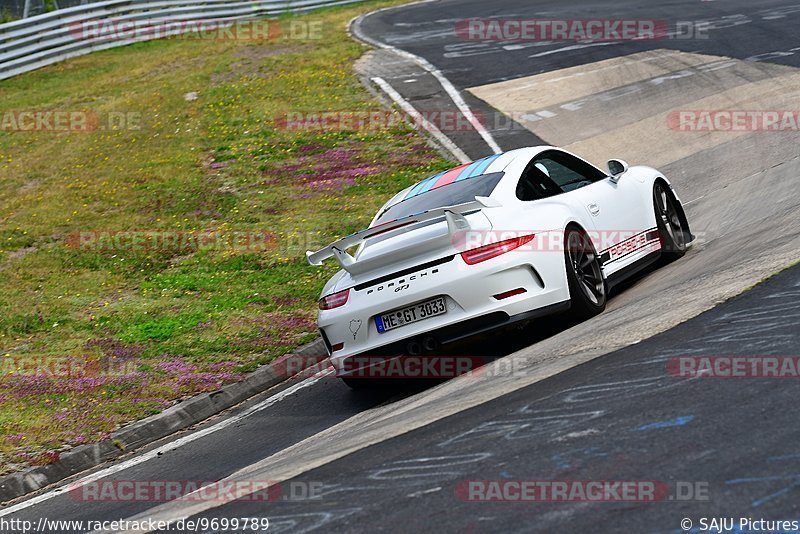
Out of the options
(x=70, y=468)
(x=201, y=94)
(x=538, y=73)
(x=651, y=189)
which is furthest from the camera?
(x=201, y=94)

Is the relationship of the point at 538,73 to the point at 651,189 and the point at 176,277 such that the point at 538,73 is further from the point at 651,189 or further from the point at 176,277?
the point at 651,189

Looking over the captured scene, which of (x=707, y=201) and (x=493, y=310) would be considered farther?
(x=707, y=201)

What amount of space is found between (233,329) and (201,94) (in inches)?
560

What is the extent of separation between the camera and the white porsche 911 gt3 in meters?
7.54

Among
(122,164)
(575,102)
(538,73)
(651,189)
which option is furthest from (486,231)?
(538,73)

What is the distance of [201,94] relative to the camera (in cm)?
2406

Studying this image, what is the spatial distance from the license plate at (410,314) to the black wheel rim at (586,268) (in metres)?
1.11

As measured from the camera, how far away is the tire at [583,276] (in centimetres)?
789

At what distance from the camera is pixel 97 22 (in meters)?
30.5

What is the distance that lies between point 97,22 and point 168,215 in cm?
1617

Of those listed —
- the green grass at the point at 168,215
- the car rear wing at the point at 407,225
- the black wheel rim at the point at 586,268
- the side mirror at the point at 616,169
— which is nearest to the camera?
the car rear wing at the point at 407,225
